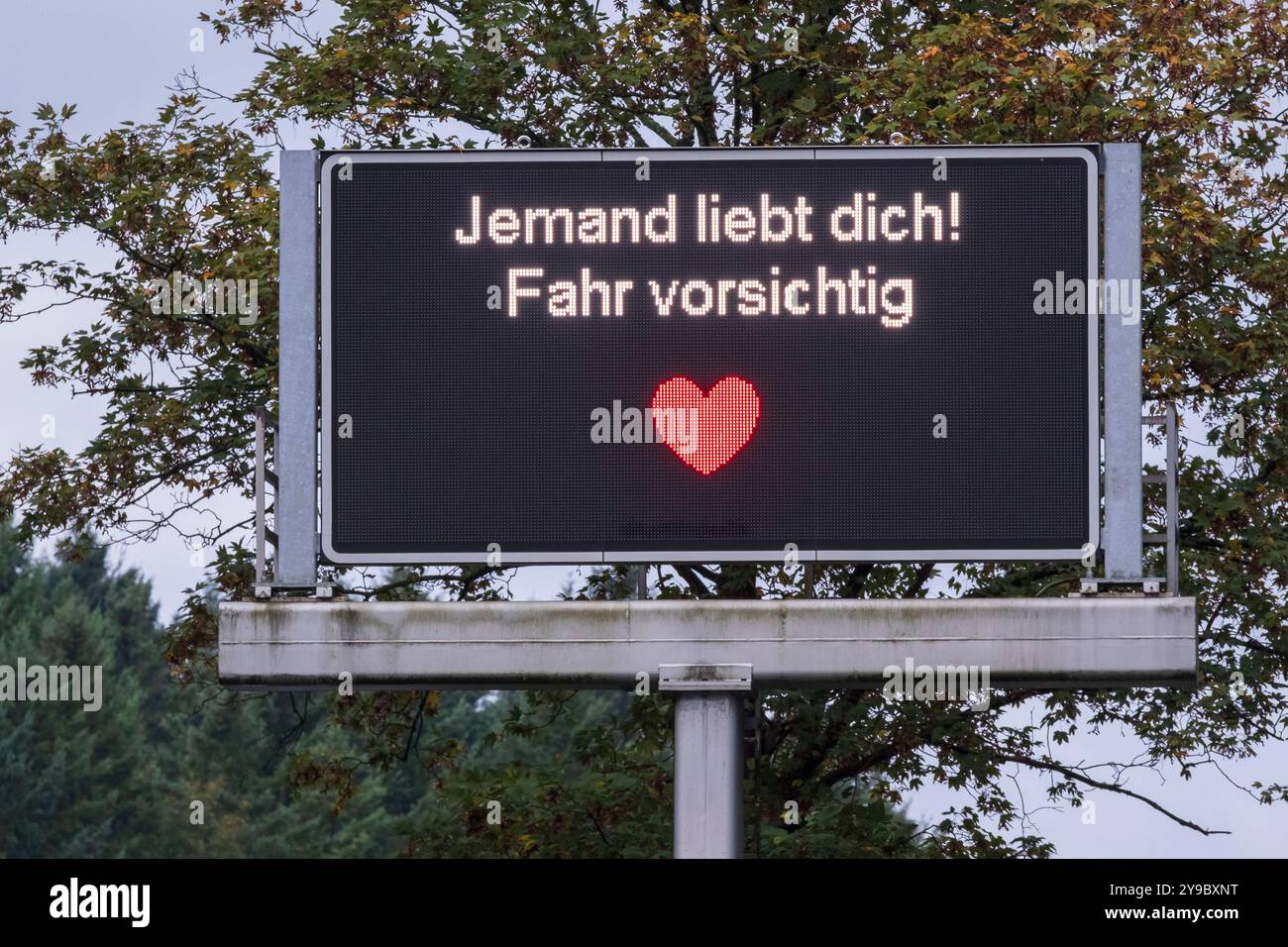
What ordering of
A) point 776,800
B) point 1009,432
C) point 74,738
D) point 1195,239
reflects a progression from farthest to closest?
1. point 74,738
2. point 776,800
3. point 1195,239
4. point 1009,432

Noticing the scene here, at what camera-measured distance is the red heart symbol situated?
9922 mm

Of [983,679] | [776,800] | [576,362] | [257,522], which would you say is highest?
[576,362]

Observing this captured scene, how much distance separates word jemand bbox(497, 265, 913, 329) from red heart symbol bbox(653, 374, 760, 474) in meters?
0.37

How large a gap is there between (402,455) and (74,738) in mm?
44395

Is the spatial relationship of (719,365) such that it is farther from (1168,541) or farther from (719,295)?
(1168,541)

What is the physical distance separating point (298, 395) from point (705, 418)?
1.99 m

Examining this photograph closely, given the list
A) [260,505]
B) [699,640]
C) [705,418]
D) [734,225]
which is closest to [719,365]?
[705,418]

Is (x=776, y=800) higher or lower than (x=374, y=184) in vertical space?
lower

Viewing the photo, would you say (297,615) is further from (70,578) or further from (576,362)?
(70,578)

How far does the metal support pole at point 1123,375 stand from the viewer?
1016cm

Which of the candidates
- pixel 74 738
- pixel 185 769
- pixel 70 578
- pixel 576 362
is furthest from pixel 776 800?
pixel 70 578

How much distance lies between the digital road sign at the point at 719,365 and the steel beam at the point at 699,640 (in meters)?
0.64

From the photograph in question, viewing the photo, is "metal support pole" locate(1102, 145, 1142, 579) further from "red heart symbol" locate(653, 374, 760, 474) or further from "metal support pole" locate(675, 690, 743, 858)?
"metal support pole" locate(675, 690, 743, 858)

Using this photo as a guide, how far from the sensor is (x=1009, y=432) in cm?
997
